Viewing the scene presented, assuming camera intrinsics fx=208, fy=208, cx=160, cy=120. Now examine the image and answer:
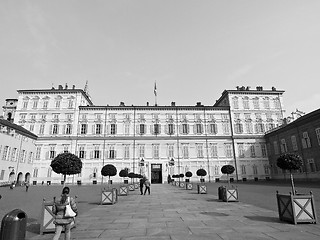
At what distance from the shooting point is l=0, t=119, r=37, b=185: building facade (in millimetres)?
33691

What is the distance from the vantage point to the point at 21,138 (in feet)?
124

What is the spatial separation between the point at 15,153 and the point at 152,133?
25.4m

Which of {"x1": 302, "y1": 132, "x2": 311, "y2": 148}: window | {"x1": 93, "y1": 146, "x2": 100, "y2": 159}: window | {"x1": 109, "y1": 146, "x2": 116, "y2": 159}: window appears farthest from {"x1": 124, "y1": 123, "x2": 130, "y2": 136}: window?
{"x1": 302, "y1": 132, "x2": 311, "y2": 148}: window

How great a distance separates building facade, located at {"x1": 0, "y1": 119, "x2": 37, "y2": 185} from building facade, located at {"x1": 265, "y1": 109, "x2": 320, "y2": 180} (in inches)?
1887

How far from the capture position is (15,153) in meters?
36.8

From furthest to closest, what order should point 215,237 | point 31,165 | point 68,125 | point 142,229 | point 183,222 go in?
point 68,125 < point 31,165 < point 183,222 < point 142,229 < point 215,237

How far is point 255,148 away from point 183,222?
41.5 metres

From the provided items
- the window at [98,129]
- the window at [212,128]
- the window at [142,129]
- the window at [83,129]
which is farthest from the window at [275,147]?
the window at [83,129]

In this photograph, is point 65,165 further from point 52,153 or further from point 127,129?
point 52,153

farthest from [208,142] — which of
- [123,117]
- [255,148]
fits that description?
[123,117]

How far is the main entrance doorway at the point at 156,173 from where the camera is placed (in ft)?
143

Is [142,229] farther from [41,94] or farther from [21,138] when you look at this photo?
[41,94]

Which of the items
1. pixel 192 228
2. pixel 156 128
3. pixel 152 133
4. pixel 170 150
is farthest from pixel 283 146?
pixel 192 228

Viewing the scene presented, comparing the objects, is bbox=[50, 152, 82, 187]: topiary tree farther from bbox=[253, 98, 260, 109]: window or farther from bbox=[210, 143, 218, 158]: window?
bbox=[253, 98, 260, 109]: window
